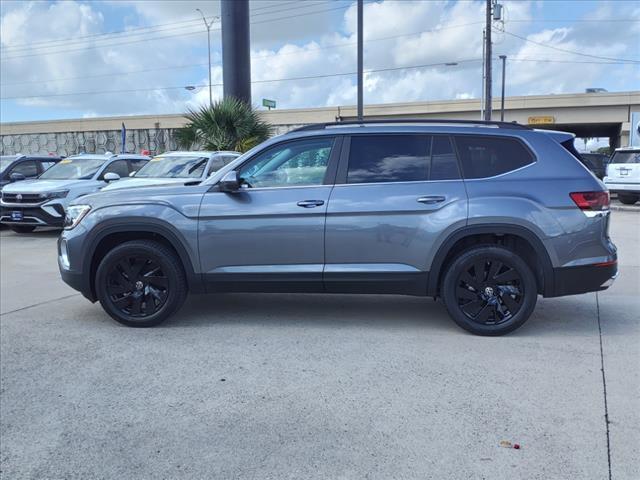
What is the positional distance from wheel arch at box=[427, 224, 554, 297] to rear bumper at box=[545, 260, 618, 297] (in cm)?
6

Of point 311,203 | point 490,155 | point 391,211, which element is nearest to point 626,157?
point 490,155

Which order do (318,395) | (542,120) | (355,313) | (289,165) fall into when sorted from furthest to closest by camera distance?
1. (542,120)
2. (355,313)
3. (289,165)
4. (318,395)

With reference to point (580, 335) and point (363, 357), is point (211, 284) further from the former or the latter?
point (580, 335)

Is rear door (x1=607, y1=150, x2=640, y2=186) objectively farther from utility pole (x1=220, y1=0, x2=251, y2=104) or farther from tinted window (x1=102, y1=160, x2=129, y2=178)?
tinted window (x1=102, y1=160, x2=129, y2=178)

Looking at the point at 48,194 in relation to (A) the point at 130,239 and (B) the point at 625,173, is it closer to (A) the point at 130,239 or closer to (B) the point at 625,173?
(A) the point at 130,239

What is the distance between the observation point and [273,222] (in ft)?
16.6

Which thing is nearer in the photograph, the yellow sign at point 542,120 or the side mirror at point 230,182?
the side mirror at point 230,182

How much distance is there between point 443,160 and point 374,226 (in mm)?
867

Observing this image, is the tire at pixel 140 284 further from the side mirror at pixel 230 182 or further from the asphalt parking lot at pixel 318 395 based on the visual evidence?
the side mirror at pixel 230 182

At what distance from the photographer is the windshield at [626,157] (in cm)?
1831

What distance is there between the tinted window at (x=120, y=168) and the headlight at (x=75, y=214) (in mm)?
8255

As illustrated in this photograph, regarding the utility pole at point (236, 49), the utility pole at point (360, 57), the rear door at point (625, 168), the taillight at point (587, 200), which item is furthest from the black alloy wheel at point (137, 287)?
the utility pole at point (236, 49)

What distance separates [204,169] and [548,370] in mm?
8708

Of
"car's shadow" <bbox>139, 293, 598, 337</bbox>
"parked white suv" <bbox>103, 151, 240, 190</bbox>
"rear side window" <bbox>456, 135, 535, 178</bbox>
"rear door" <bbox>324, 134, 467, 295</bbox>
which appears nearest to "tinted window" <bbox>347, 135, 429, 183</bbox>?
"rear door" <bbox>324, 134, 467, 295</bbox>
